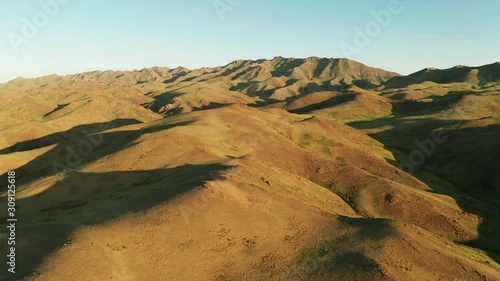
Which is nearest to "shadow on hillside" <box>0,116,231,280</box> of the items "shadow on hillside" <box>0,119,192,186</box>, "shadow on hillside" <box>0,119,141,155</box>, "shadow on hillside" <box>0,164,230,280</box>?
"shadow on hillside" <box>0,164,230,280</box>

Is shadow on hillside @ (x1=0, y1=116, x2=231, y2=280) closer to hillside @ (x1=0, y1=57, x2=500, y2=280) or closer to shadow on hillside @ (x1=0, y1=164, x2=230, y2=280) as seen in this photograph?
shadow on hillside @ (x1=0, y1=164, x2=230, y2=280)

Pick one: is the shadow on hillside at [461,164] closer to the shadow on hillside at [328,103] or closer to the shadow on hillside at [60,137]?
the shadow on hillside at [328,103]

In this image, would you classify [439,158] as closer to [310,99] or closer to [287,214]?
[287,214]

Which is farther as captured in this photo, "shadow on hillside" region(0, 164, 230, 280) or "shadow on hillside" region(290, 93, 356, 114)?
"shadow on hillside" region(290, 93, 356, 114)

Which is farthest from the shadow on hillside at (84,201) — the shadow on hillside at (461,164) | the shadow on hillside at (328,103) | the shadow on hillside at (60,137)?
the shadow on hillside at (328,103)

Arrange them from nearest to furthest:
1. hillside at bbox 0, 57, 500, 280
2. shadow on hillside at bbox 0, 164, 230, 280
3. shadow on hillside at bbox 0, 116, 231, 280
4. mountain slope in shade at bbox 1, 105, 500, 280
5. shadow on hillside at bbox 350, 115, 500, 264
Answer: shadow on hillside at bbox 0, 164, 230, 280 → shadow on hillside at bbox 0, 116, 231, 280 → mountain slope in shade at bbox 1, 105, 500, 280 → hillside at bbox 0, 57, 500, 280 → shadow on hillside at bbox 350, 115, 500, 264

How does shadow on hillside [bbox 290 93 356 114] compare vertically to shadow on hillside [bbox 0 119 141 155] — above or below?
above
